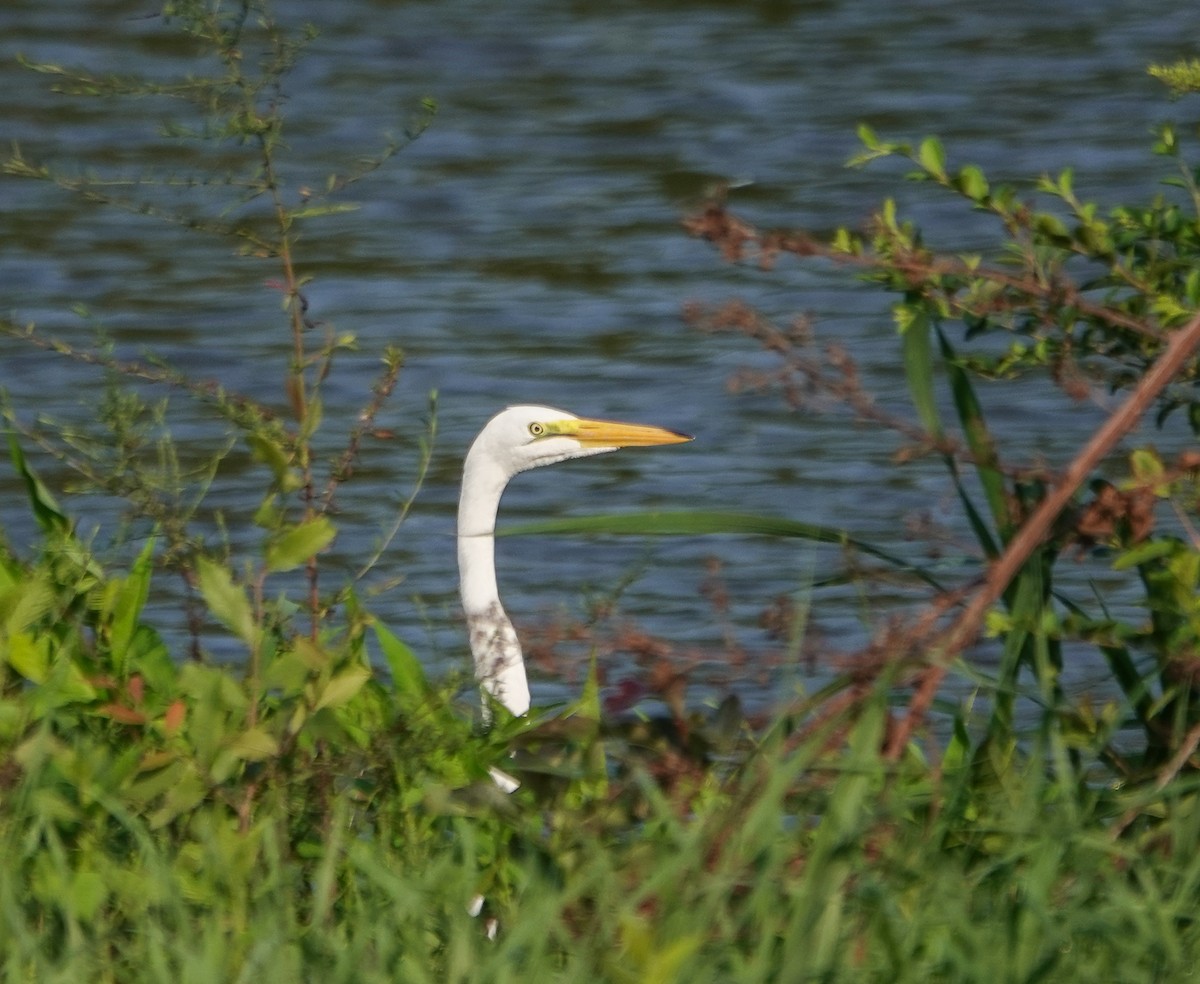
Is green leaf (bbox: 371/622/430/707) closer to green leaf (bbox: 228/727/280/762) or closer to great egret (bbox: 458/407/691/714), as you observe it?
great egret (bbox: 458/407/691/714)

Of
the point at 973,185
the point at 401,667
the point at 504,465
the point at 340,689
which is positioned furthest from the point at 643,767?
the point at 504,465

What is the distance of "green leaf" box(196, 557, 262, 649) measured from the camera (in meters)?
3.12

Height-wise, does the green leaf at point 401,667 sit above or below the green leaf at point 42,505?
below

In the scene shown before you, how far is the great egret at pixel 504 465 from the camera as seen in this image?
4309 mm

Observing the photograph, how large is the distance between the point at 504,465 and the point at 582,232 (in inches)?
225

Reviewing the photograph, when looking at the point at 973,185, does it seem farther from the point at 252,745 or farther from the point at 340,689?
the point at 252,745

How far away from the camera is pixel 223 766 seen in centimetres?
314

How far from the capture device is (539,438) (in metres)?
4.58

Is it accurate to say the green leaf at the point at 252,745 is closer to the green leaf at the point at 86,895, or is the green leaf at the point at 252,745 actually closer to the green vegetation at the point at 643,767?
the green vegetation at the point at 643,767

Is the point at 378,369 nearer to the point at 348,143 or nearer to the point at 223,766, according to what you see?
the point at 348,143

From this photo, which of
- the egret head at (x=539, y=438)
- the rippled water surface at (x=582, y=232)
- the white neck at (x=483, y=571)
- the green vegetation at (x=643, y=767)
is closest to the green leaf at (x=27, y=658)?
the green vegetation at (x=643, y=767)

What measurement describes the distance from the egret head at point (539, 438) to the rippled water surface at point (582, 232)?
0.75m

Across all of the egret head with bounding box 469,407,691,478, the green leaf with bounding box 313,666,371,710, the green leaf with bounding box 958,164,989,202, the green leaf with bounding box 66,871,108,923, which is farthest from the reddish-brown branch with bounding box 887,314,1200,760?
the egret head with bounding box 469,407,691,478

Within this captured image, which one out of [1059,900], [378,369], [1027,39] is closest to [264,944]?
[1059,900]
